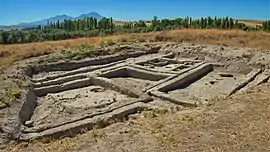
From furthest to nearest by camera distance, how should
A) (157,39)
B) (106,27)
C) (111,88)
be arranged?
(106,27) → (157,39) → (111,88)

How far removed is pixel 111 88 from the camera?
1360 centimetres

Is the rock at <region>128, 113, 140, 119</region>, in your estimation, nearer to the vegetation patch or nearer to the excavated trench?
the excavated trench

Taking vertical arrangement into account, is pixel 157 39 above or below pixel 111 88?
above

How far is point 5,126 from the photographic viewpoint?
8.89 metres

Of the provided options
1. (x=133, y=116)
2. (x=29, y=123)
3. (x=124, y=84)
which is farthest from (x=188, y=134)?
(x=124, y=84)

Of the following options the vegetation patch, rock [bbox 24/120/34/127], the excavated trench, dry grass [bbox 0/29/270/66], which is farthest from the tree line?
rock [bbox 24/120/34/127]

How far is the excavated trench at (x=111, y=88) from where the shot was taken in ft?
32.5

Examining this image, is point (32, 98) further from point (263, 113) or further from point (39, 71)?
point (263, 113)

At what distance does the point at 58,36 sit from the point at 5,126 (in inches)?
1114

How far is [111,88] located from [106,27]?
37.3 m

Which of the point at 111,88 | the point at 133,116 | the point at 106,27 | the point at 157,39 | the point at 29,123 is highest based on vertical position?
the point at 106,27

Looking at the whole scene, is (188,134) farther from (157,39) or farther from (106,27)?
(106,27)

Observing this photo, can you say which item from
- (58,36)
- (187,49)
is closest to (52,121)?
(187,49)

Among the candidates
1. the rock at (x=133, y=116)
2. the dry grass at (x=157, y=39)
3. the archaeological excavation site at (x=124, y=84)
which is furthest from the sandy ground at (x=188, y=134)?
the dry grass at (x=157, y=39)
